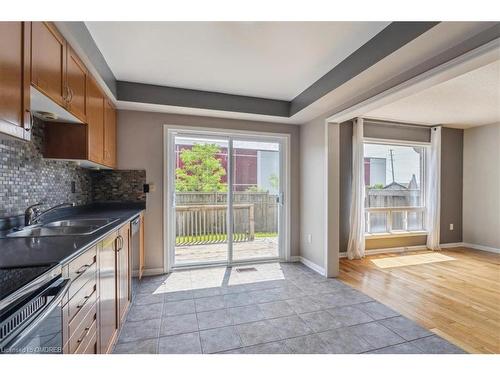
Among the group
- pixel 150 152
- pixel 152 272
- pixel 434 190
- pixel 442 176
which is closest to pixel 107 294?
pixel 152 272

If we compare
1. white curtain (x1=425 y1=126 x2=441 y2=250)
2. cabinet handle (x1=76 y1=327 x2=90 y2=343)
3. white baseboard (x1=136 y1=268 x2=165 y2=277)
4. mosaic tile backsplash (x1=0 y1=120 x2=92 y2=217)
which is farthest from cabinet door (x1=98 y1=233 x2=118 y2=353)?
white curtain (x1=425 y1=126 x2=441 y2=250)

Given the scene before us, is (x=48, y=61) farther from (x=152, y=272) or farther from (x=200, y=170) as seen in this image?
(x=152, y=272)

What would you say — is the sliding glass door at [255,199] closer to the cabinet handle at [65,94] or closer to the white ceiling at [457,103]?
the white ceiling at [457,103]


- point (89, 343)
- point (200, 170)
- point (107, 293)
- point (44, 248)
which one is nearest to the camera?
point (44, 248)

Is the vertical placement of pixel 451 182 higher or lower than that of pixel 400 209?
higher

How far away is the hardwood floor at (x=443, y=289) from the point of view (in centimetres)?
199

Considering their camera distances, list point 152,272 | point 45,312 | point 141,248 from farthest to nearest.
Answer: point 152,272 < point 141,248 < point 45,312

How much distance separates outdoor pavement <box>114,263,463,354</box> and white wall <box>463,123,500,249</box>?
371 cm

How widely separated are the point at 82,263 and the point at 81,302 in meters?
0.18

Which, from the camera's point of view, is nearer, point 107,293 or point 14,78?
point 14,78

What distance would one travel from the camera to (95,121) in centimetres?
226

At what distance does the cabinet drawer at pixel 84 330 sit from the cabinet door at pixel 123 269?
495 mm

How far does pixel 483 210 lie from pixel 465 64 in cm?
434
